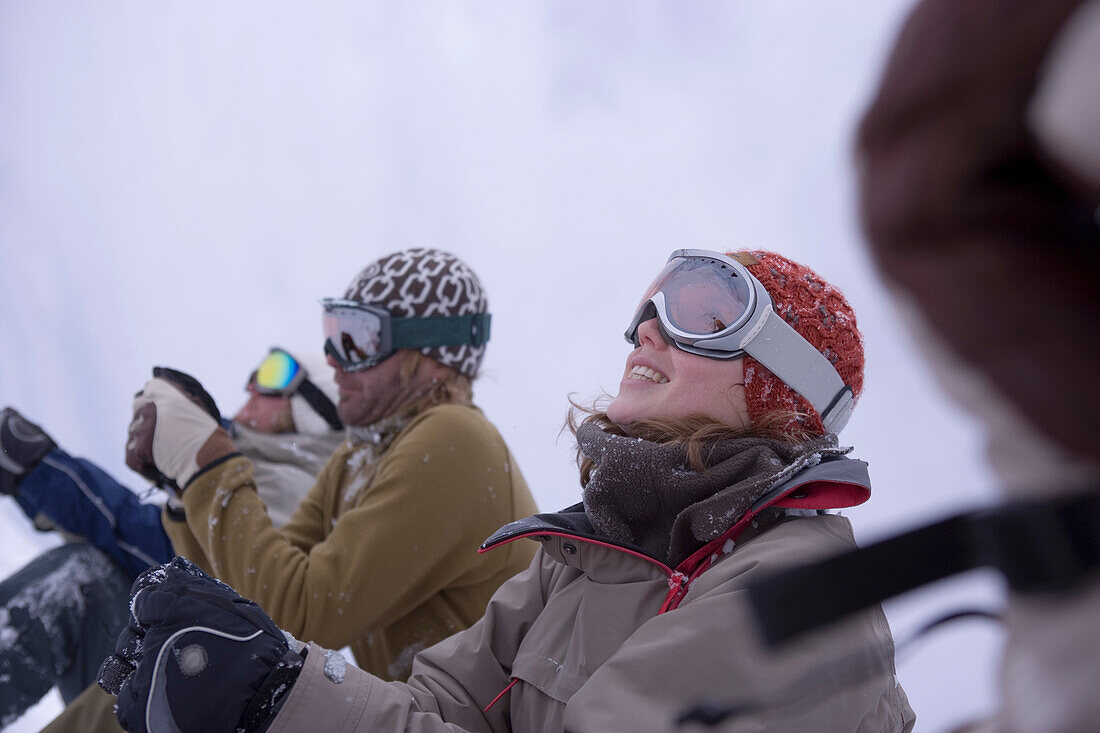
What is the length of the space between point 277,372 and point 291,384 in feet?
0.34

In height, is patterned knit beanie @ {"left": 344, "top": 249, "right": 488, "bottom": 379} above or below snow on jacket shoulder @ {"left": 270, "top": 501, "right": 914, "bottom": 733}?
above

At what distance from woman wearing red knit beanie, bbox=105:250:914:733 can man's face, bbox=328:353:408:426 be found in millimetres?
1017

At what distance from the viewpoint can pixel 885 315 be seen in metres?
0.64

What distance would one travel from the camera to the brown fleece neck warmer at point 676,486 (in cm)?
146

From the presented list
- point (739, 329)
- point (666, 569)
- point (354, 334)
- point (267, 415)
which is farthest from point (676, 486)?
point (267, 415)

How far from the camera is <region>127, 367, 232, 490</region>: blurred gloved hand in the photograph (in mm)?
2553

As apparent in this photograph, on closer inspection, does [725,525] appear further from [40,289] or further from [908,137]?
[40,289]

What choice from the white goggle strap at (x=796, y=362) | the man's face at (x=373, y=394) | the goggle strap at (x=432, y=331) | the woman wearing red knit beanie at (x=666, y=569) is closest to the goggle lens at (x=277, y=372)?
the man's face at (x=373, y=394)

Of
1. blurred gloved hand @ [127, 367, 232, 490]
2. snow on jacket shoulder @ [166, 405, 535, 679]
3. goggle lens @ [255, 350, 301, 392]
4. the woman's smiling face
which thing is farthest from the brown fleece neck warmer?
goggle lens @ [255, 350, 301, 392]

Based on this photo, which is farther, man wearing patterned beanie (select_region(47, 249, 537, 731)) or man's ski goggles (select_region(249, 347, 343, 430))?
man's ski goggles (select_region(249, 347, 343, 430))

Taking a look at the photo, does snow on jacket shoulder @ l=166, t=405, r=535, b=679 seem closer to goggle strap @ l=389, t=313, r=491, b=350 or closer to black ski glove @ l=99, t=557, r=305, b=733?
goggle strap @ l=389, t=313, r=491, b=350

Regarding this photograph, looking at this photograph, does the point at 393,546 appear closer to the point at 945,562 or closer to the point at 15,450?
the point at 945,562

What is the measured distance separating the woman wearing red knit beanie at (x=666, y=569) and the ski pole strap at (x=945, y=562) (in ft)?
1.83

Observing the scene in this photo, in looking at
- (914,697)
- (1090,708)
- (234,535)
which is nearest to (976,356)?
(1090,708)
